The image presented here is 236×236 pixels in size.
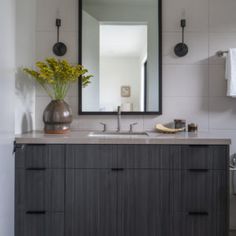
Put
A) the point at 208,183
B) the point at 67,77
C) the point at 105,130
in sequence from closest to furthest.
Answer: the point at 208,183 → the point at 67,77 → the point at 105,130

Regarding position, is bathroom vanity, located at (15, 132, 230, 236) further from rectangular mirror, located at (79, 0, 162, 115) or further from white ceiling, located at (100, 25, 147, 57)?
white ceiling, located at (100, 25, 147, 57)

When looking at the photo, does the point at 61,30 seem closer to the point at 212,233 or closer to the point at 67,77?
the point at 67,77

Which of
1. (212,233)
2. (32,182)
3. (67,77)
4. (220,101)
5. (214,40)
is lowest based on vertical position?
(212,233)

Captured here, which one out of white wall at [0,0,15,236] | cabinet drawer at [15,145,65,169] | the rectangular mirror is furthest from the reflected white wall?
cabinet drawer at [15,145,65,169]

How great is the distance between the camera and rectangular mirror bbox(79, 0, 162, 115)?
2.25 meters

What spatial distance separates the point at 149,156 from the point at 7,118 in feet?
2.99

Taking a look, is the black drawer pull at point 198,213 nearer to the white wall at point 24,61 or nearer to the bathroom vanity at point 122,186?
the bathroom vanity at point 122,186

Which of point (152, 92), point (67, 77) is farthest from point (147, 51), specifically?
point (67, 77)

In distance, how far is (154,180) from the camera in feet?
5.64

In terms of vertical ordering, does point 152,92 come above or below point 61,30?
below

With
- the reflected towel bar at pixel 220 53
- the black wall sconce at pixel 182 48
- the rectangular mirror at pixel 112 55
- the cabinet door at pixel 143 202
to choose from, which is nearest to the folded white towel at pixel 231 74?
the reflected towel bar at pixel 220 53

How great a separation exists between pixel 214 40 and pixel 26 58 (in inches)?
62.7

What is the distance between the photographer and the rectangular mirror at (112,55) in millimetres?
2250

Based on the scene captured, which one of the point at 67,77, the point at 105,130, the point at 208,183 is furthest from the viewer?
the point at 105,130
